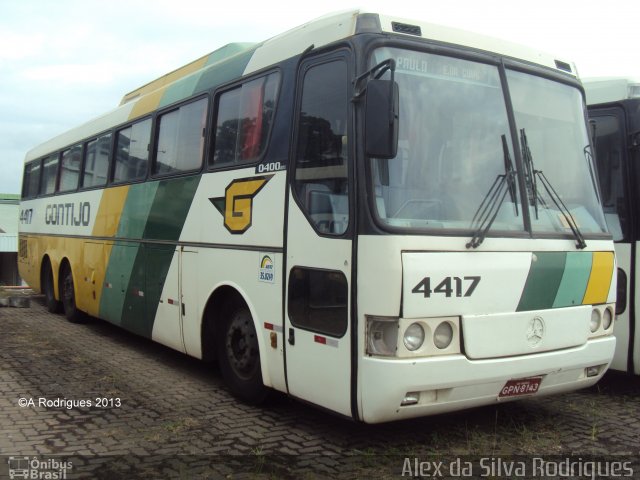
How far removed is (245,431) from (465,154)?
2771mm

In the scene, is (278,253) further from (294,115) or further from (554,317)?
(554,317)

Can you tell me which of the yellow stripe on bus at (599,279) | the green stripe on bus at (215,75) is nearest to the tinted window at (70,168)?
the green stripe on bus at (215,75)

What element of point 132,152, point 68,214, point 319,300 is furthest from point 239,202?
point 68,214

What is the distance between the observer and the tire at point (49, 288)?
12.3 meters

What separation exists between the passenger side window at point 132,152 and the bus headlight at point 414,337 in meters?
4.91

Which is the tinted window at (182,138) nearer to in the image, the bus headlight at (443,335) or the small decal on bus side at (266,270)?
the small decal on bus side at (266,270)

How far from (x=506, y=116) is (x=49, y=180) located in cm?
1016

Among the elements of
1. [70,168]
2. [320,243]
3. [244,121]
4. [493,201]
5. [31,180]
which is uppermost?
[31,180]

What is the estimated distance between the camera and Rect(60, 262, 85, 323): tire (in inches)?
437

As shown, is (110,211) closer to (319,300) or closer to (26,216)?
(319,300)

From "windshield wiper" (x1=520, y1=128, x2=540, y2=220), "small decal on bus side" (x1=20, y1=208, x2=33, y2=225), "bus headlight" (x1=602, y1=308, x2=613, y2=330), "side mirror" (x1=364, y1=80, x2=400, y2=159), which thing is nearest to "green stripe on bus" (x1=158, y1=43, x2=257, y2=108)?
"side mirror" (x1=364, y1=80, x2=400, y2=159)

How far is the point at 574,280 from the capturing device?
5039 millimetres

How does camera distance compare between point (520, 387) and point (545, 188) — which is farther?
point (545, 188)

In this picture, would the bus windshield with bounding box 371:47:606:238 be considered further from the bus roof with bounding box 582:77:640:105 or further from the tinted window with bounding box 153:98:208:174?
the tinted window with bounding box 153:98:208:174
